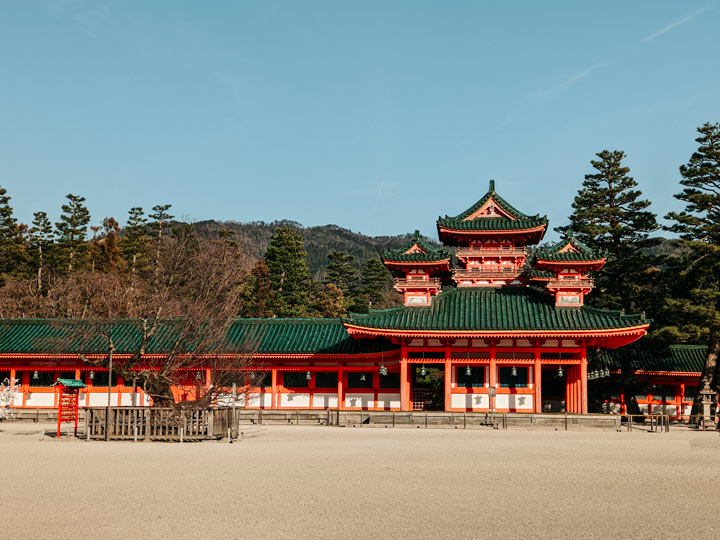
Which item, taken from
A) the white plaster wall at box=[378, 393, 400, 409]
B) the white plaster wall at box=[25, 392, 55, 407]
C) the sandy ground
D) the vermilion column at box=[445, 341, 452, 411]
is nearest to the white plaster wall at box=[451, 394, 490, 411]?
the vermilion column at box=[445, 341, 452, 411]

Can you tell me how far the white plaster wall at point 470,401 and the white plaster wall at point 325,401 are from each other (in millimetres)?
6956

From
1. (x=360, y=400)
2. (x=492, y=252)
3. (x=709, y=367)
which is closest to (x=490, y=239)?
(x=492, y=252)

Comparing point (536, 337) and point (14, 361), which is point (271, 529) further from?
point (14, 361)

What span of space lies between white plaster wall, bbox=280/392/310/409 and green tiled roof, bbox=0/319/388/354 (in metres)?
2.66

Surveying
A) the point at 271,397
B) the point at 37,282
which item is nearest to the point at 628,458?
the point at 271,397

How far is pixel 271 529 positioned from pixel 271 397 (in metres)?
28.5

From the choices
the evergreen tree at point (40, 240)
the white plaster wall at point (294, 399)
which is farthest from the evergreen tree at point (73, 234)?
the white plaster wall at point (294, 399)

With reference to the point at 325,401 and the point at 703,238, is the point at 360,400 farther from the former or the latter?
the point at 703,238

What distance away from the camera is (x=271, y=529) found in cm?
1048

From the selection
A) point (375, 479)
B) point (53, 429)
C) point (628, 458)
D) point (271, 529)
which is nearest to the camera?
point (271, 529)

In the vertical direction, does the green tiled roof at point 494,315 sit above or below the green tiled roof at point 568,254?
below

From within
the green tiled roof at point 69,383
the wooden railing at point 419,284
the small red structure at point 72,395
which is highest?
the wooden railing at point 419,284

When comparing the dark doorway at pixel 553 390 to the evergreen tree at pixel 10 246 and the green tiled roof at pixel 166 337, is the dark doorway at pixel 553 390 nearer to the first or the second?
the green tiled roof at pixel 166 337

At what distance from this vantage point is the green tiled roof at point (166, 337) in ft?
124
